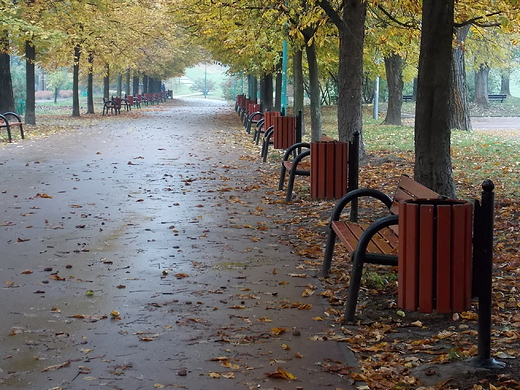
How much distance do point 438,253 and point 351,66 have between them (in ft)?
32.3

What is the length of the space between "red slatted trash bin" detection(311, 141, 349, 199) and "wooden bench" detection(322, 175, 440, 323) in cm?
302

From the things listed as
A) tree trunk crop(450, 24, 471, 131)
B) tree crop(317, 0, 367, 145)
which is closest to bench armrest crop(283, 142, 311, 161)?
tree crop(317, 0, 367, 145)

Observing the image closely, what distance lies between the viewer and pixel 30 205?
427 inches

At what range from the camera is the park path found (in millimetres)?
4570

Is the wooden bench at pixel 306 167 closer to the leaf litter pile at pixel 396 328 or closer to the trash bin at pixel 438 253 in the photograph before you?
the leaf litter pile at pixel 396 328

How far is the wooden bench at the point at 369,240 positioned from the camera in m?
5.48

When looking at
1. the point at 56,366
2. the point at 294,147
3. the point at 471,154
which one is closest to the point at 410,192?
the point at 56,366

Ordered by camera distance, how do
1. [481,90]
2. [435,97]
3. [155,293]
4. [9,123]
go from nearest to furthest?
[155,293], [435,97], [9,123], [481,90]

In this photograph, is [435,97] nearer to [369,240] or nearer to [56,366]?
[369,240]

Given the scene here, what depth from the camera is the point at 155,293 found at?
20.7 ft

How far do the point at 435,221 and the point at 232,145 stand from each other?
17.4 m

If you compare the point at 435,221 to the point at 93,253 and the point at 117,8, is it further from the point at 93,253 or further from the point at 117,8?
the point at 117,8

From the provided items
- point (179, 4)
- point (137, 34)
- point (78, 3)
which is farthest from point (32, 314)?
point (137, 34)

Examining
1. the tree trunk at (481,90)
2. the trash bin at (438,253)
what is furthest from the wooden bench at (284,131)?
the tree trunk at (481,90)
